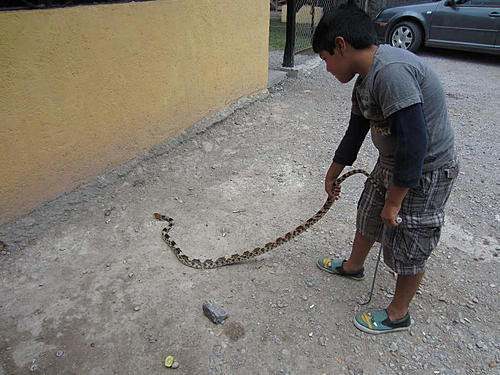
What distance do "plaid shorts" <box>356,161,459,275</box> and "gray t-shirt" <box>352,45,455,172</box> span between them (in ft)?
0.33

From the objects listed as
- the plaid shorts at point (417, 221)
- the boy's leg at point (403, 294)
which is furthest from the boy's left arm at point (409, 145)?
the boy's leg at point (403, 294)

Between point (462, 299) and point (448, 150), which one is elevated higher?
point (448, 150)

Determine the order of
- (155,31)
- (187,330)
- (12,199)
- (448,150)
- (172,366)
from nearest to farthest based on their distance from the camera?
1. (448,150)
2. (172,366)
3. (187,330)
4. (12,199)
5. (155,31)

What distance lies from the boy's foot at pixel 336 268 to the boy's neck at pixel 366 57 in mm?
1715

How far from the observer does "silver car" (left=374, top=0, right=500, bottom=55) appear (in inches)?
376

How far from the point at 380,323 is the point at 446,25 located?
388 inches

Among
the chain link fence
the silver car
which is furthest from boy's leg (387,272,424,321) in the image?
the silver car


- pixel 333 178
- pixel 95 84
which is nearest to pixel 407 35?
pixel 95 84

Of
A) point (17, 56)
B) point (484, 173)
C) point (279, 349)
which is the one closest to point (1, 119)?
point (17, 56)

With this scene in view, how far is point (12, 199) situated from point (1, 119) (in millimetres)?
735

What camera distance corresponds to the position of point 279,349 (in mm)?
2629

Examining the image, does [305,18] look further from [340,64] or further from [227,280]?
[340,64]

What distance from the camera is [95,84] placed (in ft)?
13.2

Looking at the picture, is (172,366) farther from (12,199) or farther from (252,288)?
(12,199)
